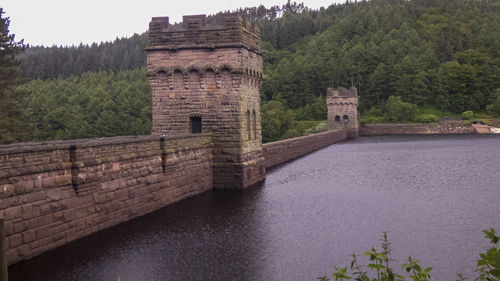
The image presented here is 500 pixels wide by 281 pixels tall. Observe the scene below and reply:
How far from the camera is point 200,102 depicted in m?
24.0

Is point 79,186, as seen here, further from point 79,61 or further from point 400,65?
point 79,61

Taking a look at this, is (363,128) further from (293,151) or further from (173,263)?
(173,263)

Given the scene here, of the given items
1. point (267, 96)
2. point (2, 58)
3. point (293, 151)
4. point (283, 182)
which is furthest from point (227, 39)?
point (267, 96)

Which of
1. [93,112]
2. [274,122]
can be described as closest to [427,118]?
[274,122]

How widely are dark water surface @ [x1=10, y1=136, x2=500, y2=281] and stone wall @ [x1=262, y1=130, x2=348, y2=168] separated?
7.02 metres

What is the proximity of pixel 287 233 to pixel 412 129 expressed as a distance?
75877 millimetres

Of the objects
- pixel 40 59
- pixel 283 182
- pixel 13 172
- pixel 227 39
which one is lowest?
pixel 283 182

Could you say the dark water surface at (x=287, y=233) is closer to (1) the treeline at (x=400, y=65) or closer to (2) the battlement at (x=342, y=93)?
(2) the battlement at (x=342, y=93)

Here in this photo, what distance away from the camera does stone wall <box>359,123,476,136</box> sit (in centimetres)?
8544

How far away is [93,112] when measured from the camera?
11169 centimetres

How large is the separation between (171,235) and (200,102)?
9.86 m

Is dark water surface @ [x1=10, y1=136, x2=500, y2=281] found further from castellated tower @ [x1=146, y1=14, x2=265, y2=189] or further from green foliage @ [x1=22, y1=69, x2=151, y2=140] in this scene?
green foliage @ [x1=22, y1=69, x2=151, y2=140]

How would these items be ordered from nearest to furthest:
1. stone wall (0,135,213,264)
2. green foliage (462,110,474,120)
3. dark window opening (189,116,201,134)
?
1. stone wall (0,135,213,264)
2. dark window opening (189,116,201,134)
3. green foliage (462,110,474,120)

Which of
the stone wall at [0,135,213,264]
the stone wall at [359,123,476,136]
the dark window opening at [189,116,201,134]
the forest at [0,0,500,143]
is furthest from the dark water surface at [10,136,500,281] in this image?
the stone wall at [359,123,476,136]
